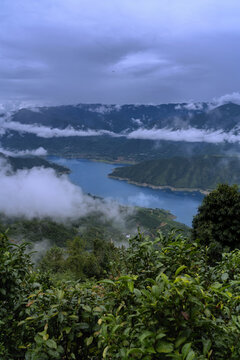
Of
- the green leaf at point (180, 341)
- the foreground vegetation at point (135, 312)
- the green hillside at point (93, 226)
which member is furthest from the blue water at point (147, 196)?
the green leaf at point (180, 341)

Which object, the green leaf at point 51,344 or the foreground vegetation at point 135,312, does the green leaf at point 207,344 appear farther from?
the green leaf at point 51,344

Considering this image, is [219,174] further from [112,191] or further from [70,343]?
[70,343]

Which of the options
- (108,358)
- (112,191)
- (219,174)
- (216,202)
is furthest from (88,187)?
(108,358)

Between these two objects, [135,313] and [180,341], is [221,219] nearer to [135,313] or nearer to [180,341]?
[135,313]

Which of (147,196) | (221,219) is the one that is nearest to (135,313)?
(221,219)

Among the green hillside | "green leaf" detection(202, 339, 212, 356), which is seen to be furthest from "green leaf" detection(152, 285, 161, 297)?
the green hillside

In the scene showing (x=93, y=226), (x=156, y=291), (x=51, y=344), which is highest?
(x=156, y=291)

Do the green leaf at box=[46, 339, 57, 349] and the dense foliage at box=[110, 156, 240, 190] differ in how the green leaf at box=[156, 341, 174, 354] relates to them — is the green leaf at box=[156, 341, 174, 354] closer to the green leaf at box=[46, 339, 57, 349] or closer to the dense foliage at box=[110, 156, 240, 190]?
the green leaf at box=[46, 339, 57, 349]
